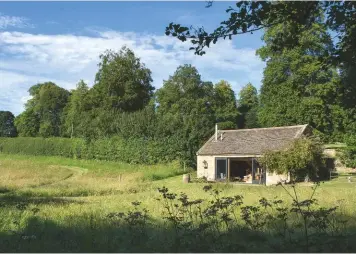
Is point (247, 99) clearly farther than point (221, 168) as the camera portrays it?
Yes

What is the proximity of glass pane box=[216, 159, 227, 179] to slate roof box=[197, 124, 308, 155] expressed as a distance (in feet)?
2.44

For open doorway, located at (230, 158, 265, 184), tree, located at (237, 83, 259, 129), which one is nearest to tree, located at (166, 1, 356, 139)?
open doorway, located at (230, 158, 265, 184)

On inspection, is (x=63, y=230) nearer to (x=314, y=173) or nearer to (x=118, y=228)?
(x=118, y=228)

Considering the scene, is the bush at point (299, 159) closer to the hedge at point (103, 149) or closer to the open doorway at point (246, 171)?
the open doorway at point (246, 171)

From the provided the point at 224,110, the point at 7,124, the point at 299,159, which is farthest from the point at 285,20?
the point at 7,124

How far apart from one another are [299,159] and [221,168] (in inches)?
358

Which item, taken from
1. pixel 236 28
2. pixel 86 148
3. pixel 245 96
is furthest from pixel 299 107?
pixel 236 28

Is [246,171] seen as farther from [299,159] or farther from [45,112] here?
[45,112]

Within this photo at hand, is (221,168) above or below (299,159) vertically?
below

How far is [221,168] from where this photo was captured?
37344 mm

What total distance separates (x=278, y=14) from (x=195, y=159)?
37.5m

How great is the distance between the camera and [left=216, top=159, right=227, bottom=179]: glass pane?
121 ft

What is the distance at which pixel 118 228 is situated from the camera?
7.95 metres

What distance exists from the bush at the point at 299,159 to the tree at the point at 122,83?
37.0 metres
